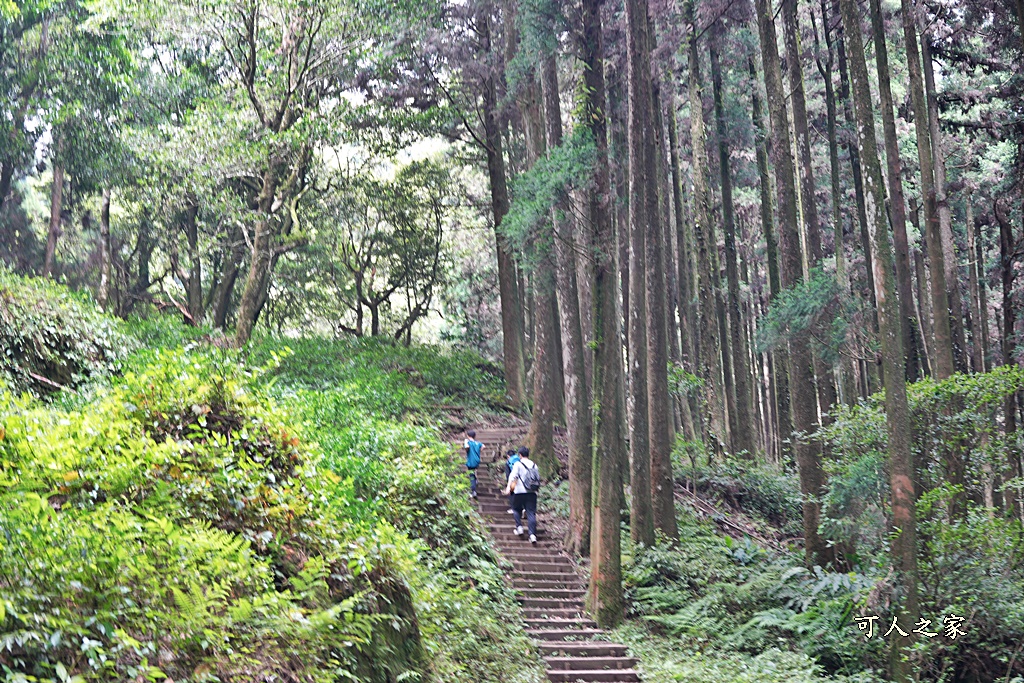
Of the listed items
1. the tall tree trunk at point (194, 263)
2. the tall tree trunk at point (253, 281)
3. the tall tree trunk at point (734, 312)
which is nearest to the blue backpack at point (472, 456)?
the tall tree trunk at point (253, 281)

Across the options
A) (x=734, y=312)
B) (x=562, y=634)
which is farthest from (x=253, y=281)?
(x=734, y=312)

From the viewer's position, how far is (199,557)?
4.86 meters

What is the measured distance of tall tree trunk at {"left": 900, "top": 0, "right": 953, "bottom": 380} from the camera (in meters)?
13.3

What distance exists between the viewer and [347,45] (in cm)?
1909

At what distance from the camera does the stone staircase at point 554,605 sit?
33.5 feet

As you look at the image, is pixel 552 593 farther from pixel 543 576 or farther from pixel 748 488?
pixel 748 488

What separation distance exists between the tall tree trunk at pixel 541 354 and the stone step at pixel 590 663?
8332mm

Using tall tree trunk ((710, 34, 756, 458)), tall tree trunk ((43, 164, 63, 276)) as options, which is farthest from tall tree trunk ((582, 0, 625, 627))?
tall tree trunk ((43, 164, 63, 276))

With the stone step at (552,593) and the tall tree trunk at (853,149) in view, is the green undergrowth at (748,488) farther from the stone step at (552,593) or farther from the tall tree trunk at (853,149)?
the stone step at (552,593)

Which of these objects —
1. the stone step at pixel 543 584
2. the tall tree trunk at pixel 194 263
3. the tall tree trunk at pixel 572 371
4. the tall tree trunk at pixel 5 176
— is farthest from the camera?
the tall tree trunk at pixel 194 263

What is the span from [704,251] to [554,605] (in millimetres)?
10852

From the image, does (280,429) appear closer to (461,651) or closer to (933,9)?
(461,651)

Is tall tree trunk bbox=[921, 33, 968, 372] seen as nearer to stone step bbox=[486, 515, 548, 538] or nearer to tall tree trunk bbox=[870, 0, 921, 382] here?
tall tree trunk bbox=[870, 0, 921, 382]

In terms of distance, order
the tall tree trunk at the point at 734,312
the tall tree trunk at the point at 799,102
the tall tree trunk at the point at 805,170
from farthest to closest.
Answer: the tall tree trunk at the point at 734,312 → the tall tree trunk at the point at 799,102 → the tall tree trunk at the point at 805,170
